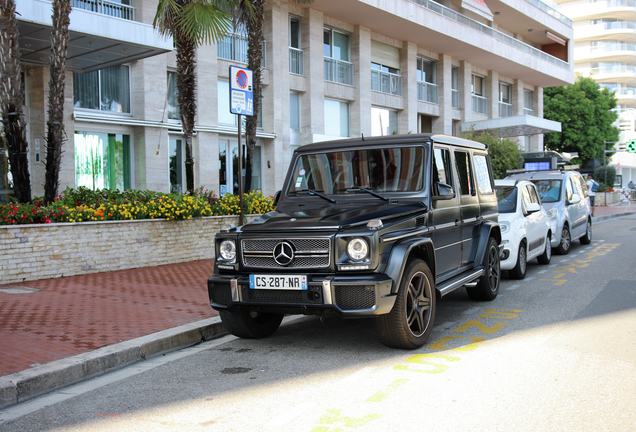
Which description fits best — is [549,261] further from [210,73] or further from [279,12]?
[279,12]

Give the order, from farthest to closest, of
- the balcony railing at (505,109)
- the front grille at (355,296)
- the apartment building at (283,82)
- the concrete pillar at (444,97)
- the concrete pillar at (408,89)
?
the balcony railing at (505,109) < the concrete pillar at (444,97) < the concrete pillar at (408,89) < the apartment building at (283,82) < the front grille at (355,296)

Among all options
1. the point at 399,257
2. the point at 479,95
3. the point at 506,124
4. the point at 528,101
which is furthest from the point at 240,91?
the point at 528,101

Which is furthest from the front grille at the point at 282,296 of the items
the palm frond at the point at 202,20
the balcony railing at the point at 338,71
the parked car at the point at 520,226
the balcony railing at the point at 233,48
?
the balcony railing at the point at 338,71

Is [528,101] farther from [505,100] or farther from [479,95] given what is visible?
[479,95]

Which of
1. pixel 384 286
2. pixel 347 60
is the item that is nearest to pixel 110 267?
pixel 384 286

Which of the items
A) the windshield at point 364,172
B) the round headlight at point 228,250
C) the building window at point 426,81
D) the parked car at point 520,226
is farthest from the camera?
the building window at point 426,81

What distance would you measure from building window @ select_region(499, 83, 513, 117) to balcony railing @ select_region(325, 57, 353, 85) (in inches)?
611

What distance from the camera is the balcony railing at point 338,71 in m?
24.2

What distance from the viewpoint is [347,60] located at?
998 inches

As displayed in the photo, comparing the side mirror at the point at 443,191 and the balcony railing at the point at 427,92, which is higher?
the balcony railing at the point at 427,92

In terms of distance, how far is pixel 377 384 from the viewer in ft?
14.8

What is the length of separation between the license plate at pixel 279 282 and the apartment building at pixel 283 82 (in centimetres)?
947

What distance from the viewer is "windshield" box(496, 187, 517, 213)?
33.3ft

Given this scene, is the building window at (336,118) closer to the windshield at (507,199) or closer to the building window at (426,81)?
the building window at (426,81)
